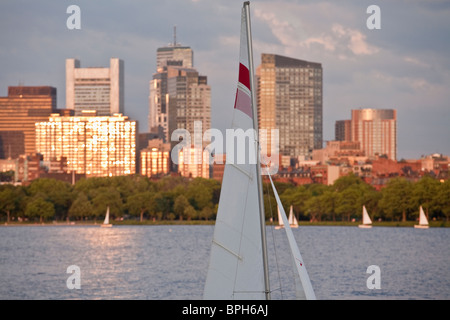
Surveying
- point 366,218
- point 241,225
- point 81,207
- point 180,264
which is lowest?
point 366,218

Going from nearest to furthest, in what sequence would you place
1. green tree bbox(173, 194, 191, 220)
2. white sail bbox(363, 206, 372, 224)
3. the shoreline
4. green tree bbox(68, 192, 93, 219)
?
1. white sail bbox(363, 206, 372, 224)
2. the shoreline
3. green tree bbox(173, 194, 191, 220)
4. green tree bbox(68, 192, 93, 219)

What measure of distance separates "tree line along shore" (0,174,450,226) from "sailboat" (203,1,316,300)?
127014 millimetres

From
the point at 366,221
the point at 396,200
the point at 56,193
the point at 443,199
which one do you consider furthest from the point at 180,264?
the point at 56,193

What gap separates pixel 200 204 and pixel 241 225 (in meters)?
140

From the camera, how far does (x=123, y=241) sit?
110 m

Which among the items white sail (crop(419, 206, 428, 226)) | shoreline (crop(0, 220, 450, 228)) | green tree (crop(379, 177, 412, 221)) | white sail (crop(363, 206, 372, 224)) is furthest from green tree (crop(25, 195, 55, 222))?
white sail (crop(419, 206, 428, 226))

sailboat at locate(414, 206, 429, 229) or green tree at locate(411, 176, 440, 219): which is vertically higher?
green tree at locate(411, 176, 440, 219)

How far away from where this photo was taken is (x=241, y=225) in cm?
1650

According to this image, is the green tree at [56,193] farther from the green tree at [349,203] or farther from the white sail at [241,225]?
the white sail at [241,225]

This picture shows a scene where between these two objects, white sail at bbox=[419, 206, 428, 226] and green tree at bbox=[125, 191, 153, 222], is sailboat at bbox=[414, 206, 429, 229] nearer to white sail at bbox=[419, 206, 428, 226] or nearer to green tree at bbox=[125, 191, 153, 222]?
white sail at bbox=[419, 206, 428, 226]

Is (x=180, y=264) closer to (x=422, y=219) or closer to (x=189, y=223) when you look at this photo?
(x=422, y=219)

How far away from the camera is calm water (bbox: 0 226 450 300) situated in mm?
51812

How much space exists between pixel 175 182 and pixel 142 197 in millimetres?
33983
